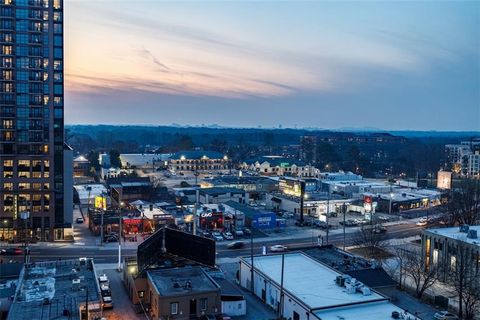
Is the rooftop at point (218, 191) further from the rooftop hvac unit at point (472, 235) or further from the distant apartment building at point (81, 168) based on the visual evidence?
the distant apartment building at point (81, 168)

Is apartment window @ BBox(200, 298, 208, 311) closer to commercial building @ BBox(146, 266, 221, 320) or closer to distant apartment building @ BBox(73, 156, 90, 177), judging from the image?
commercial building @ BBox(146, 266, 221, 320)

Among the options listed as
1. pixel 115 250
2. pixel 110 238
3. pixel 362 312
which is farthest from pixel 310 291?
pixel 110 238

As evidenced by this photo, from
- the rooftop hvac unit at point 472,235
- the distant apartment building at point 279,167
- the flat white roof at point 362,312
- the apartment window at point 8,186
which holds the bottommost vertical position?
the flat white roof at point 362,312

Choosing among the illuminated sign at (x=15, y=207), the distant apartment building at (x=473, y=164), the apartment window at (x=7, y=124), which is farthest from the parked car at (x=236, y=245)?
the distant apartment building at (x=473, y=164)

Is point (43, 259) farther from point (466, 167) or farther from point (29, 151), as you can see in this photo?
point (466, 167)

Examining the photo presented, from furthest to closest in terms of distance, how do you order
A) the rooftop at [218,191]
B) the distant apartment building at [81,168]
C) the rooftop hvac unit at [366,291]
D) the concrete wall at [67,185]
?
the distant apartment building at [81,168], the rooftop at [218,191], the concrete wall at [67,185], the rooftop hvac unit at [366,291]

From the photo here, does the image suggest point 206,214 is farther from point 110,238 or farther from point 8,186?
point 8,186

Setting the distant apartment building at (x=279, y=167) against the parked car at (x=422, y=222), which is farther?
the distant apartment building at (x=279, y=167)
